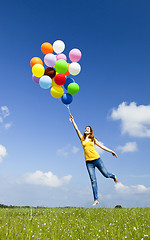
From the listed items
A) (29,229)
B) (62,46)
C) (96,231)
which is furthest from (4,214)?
(62,46)

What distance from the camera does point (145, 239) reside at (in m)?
4.90

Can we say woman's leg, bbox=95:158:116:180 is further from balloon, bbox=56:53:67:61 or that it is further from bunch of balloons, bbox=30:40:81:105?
balloon, bbox=56:53:67:61

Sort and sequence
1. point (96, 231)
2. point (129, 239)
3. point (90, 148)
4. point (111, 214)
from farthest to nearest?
1. point (90, 148)
2. point (111, 214)
3. point (96, 231)
4. point (129, 239)

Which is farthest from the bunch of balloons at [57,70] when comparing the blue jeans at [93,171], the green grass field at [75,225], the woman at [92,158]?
the green grass field at [75,225]

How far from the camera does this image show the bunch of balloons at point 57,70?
28.6 ft

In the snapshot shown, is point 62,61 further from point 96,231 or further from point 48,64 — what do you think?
point 96,231

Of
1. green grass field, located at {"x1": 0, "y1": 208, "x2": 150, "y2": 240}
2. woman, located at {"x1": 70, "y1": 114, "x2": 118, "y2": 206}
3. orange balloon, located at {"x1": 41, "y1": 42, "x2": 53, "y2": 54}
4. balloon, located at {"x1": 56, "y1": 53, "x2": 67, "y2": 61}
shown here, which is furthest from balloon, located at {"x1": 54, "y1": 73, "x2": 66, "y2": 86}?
green grass field, located at {"x1": 0, "y1": 208, "x2": 150, "y2": 240}

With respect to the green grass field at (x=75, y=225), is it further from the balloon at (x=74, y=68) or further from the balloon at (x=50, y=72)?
the balloon at (x=74, y=68)

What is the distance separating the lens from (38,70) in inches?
343

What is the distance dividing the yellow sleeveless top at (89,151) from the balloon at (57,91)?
1.91 metres

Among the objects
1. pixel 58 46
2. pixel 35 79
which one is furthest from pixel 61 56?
pixel 35 79

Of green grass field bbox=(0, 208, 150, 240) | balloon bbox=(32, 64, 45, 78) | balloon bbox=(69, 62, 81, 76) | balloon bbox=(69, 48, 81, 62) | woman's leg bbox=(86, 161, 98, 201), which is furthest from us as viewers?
balloon bbox=(69, 48, 81, 62)

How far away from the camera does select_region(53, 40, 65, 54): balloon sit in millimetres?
9328

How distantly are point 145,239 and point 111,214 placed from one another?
2505 mm
